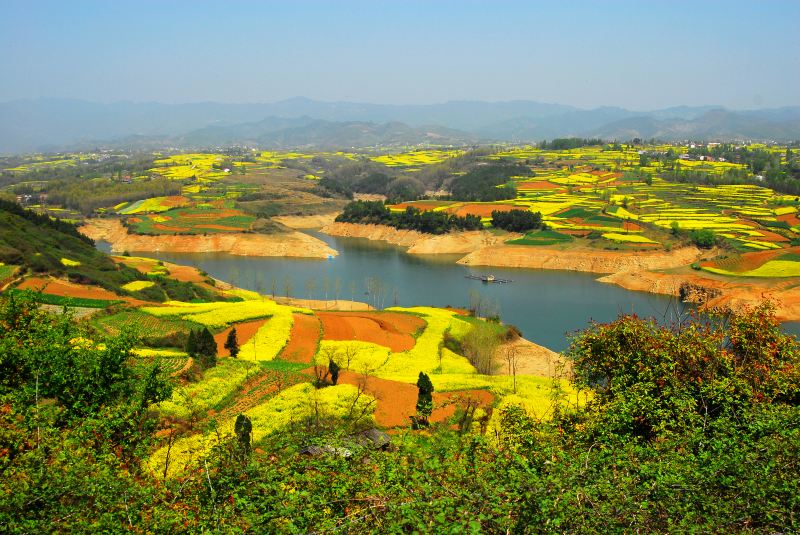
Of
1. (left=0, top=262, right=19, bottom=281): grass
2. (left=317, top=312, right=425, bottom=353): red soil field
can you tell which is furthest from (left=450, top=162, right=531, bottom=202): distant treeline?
(left=0, top=262, right=19, bottom=281): grass

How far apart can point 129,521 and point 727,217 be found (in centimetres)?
8362

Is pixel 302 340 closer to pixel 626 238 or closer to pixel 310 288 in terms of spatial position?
pixel 310 288

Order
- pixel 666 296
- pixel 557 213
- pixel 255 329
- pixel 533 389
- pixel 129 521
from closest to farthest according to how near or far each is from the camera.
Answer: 1. pixel 129 521
2. pixel 533 389
3. pixel 255 329
4. pixel 666 296
5. pixel 557 213

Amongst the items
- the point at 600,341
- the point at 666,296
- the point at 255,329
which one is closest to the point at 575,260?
the point at 666,296

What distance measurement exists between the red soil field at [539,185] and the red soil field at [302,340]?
255 ft

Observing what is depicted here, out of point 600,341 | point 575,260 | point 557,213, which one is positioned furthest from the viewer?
point 557,213

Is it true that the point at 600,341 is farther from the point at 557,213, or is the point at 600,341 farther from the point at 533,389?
the point at 557,213

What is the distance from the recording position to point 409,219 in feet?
285

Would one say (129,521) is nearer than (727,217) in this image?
Yes

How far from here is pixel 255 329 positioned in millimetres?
33188

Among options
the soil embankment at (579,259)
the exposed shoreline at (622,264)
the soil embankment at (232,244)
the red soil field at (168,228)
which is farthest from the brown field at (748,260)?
the red soil field at (168,228)

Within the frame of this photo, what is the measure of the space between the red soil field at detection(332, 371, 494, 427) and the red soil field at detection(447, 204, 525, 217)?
65.5 meters

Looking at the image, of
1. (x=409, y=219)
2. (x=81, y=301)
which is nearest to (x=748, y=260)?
(x=409, y=219)

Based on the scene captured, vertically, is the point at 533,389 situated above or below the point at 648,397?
below
